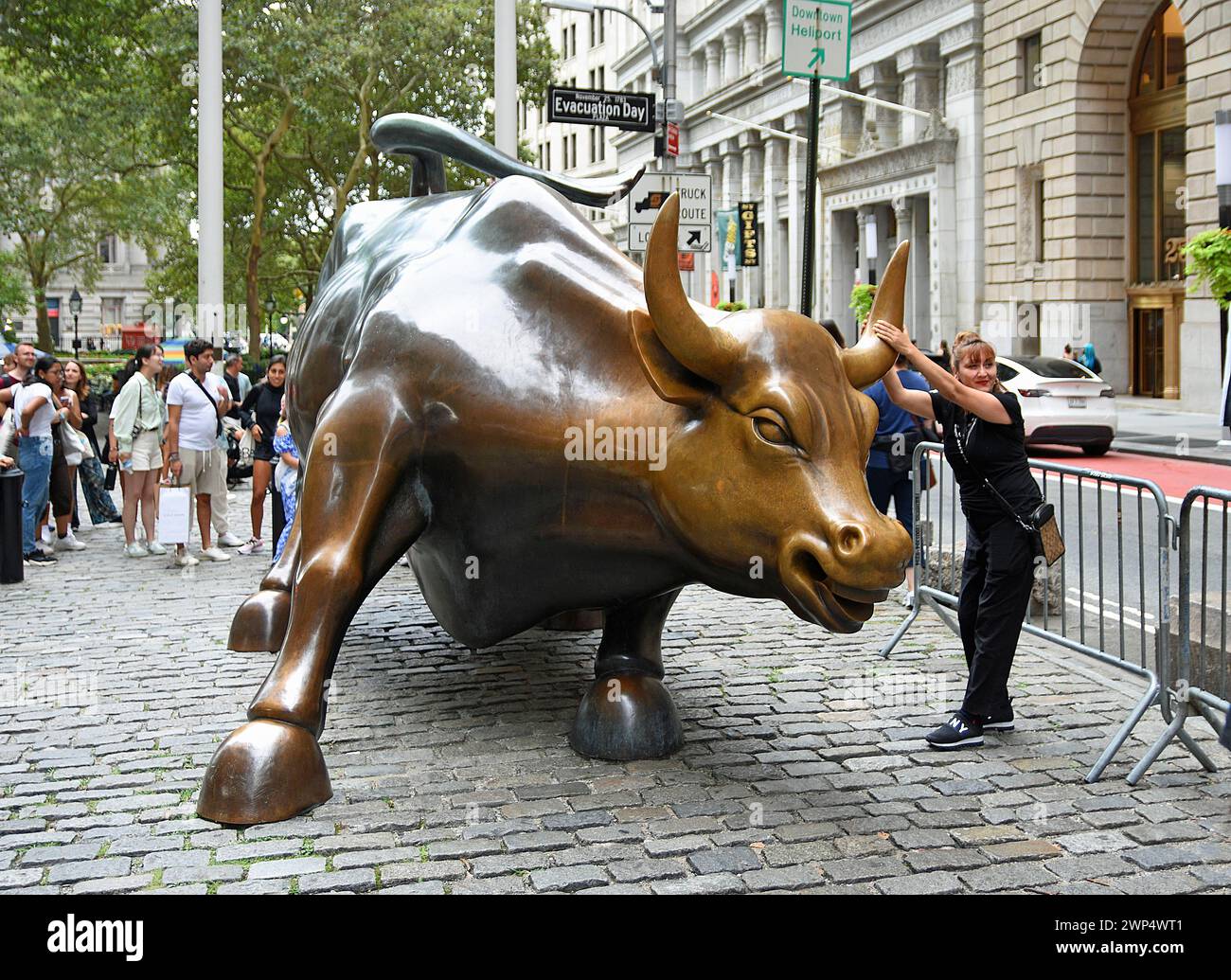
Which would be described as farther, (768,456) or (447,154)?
(447,154)

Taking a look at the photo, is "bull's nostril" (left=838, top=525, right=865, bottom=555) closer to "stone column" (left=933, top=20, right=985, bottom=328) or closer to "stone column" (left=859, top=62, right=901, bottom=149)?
"stone column" (left=933, top=20, right=985, bottom=328)

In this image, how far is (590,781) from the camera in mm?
5508

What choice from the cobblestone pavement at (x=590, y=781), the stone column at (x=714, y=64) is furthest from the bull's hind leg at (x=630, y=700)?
the stone column at (x=714, y=64)

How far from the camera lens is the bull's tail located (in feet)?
25.9

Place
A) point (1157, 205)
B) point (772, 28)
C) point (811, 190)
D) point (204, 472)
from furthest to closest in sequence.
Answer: point (772, 28) < point (1157, 205) < point (204, 472) < point (811, 190)

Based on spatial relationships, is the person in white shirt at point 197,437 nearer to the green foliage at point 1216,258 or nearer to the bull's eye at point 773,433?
the bull's eye at point 773,433

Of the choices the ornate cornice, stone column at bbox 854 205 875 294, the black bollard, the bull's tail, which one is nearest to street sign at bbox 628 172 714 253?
the bull's tail

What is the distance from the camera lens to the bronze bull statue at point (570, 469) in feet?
15.4

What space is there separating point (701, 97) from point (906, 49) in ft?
80.7

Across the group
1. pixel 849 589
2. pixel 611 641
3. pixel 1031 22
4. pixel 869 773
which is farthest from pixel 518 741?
pixel 1031 22

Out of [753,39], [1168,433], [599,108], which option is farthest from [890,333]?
[753,39]

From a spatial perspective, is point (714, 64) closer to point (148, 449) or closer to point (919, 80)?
point (919, 80)

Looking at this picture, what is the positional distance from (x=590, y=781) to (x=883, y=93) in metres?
42.5
